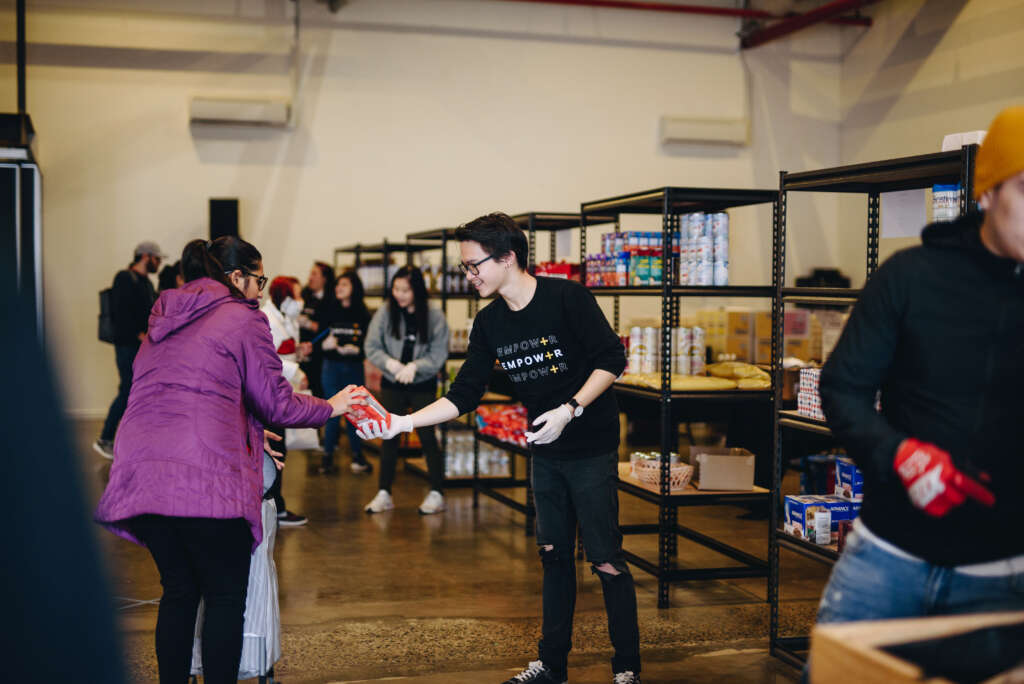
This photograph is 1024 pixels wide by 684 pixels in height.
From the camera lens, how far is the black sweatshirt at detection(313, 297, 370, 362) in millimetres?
8016

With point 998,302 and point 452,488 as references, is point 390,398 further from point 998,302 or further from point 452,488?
point 998,302

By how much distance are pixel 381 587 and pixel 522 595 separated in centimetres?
74

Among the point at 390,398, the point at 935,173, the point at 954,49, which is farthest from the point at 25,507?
the point at 954,49

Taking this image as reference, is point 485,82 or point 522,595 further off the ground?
point 485,82

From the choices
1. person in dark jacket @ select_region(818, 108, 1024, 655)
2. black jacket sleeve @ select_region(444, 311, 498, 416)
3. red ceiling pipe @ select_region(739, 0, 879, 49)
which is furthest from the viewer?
red ceiling pipe @ select_region(739, 0, 879, 49)

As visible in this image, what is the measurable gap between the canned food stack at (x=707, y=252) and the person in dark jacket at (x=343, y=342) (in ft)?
13.2

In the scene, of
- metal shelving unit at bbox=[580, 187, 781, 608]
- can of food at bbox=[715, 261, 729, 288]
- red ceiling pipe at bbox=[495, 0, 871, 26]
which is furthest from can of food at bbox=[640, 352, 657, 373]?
red ceiling pipe at bbox=[495, 0, 871, 26]

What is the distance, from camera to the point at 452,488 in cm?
751

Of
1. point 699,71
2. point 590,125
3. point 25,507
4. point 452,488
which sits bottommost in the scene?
point 452,488

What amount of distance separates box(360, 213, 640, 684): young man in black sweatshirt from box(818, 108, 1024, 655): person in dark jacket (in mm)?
1385

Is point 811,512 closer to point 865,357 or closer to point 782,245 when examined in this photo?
point 782,245

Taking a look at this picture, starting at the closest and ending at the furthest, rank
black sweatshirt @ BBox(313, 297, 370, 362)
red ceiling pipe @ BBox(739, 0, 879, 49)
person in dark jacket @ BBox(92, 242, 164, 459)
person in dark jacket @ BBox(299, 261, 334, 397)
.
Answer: black sweatshirt @ BBox(313, 297, 370, 362) → person in dark jacket @ BBox(92, 242, 164, 459) → person in dark jacket @ BBox(299, 261, 334, 397) → red ceiling pipe @ BBox(739, 0, 879, 49)

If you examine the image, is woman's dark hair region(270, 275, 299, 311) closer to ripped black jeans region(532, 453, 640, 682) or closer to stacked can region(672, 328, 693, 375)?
stacked can region(672, 328, 693, 375)

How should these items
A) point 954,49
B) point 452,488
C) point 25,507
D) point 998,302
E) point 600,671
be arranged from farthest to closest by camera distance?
point 954,49 < point 452,488 < point 600,671 < point 998,302 < point 25,507
